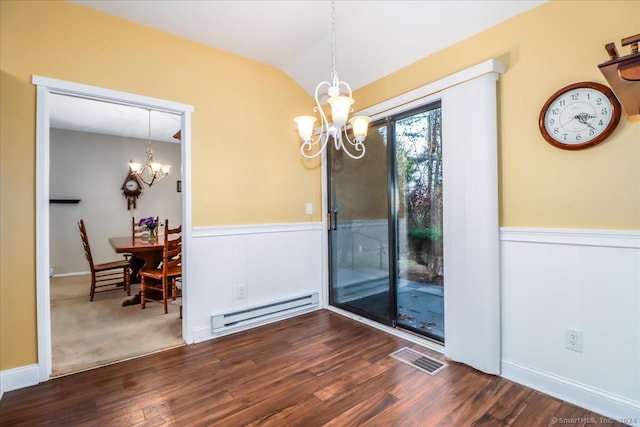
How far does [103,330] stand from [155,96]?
7.73ft

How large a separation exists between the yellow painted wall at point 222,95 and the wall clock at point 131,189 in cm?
413

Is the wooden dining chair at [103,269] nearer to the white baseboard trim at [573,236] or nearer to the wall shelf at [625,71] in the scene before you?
the white baseboard trim at [573,236]

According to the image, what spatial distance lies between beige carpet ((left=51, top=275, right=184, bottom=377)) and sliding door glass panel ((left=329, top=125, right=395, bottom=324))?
1.81 meters

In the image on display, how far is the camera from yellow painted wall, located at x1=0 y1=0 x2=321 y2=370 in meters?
2.08

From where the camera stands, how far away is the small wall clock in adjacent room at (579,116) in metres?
1.73

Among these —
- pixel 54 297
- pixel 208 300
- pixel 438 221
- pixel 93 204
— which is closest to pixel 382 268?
pixel 438 221

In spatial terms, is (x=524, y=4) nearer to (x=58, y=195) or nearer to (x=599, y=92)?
(x=599, y=92)

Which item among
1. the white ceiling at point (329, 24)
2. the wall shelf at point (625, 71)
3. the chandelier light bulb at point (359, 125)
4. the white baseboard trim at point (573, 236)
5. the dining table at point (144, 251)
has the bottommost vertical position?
the dining table at point (144, 251)

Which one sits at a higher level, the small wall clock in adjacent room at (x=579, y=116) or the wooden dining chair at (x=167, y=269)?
the small wall clock in adjacent room at (x=579, y=116)

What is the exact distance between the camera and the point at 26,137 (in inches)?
83.7

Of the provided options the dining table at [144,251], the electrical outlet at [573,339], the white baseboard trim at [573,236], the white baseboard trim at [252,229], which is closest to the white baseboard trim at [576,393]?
the electrical outlet at [573,339]

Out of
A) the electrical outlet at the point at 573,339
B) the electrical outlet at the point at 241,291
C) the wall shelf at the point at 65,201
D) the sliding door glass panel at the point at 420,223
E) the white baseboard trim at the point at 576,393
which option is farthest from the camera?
the wall shelf at the point at 65,201

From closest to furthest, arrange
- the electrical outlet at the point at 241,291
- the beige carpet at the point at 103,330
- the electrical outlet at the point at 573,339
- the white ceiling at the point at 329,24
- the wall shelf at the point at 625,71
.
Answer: the wall shelf at the point at 625,71 → the electrical outlet at the point at 573,339 → the white ceiling at the point at 329,24 → the beige carpet at the point at 103,330 → the electrical outlet at the point at 241,291

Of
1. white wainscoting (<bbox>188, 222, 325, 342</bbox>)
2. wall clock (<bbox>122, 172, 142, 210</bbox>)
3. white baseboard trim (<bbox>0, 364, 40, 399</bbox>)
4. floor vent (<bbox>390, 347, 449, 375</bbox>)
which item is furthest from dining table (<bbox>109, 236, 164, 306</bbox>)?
floor vent (<bbox>390, 347, 449, 375</bbox>)
